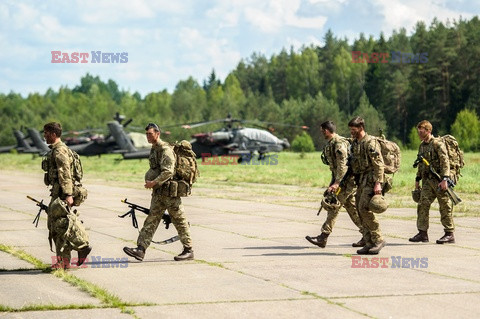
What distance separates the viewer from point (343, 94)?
124 m

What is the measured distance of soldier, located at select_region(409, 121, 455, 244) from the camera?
1209cm

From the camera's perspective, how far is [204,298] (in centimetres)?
795

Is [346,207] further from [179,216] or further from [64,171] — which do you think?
[64,171]

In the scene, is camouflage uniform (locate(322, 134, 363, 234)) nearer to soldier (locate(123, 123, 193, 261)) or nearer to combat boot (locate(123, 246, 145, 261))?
soldier (locate(123, 123, 193, 261))

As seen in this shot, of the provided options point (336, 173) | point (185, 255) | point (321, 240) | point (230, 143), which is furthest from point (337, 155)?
point (230, 143)

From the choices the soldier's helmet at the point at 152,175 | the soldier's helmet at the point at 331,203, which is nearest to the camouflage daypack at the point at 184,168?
the soldier's helmet at the point at 152,175

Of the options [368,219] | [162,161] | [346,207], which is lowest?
[368,219]

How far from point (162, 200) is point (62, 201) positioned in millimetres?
1352

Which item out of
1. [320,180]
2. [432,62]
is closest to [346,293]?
[320,180]

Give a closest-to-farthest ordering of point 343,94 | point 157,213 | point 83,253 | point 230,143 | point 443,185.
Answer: point 83,253 → point 157,213 → point 443,185 → point 230,143 → point 343,94

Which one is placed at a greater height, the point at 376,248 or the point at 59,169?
the point at 59,169

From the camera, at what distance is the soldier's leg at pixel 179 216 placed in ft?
33.8

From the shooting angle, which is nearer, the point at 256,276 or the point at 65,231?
the point at 256,276

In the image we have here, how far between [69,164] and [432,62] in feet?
279
